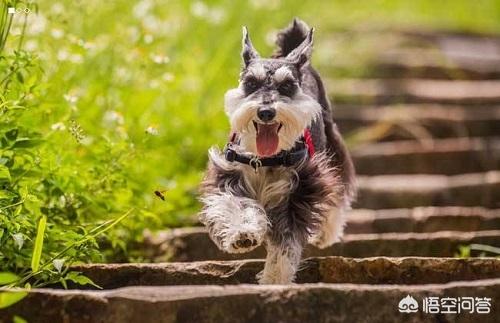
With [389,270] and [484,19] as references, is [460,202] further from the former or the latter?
[484,19]

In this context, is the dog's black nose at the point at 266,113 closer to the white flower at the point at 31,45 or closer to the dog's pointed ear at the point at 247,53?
the dog's pointed ear at the point at 247,53

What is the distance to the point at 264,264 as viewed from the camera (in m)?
3.99

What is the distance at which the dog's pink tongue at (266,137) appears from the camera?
3.81 meters

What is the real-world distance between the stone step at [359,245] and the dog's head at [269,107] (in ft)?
2.99

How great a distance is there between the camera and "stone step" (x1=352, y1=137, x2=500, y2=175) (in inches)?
287

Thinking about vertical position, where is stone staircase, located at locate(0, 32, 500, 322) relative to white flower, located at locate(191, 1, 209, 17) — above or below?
below

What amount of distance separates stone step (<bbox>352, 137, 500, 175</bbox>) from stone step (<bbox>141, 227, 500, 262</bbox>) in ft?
8.31

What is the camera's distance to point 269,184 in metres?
3.99

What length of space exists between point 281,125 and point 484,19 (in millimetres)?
10638

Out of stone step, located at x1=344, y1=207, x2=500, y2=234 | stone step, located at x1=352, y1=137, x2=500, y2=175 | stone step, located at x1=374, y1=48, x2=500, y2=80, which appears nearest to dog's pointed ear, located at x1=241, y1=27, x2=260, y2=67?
stone step, located at x1=344, y1=207, x2=500, y2=234

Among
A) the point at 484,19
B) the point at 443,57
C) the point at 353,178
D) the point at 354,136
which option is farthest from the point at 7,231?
the point at 484,19

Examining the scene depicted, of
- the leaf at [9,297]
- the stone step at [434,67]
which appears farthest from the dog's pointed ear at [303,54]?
the stone step at [434,67]

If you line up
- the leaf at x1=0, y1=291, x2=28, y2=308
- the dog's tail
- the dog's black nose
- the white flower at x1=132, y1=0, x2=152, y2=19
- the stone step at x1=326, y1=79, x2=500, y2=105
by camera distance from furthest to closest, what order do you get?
the stone step at x1=326, y1=79, x2=500, y2=105, the white flower at x1=132, y1=0, x2=152, y2=19, the dog's tail, the dog's black nose, the leaf at x1=0, y1=291, x2=28, y2=308

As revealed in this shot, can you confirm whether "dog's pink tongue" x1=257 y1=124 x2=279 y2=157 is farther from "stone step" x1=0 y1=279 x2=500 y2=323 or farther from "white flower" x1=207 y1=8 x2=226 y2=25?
"white flower" x1=207 y1=8 x2=226 y2=25
